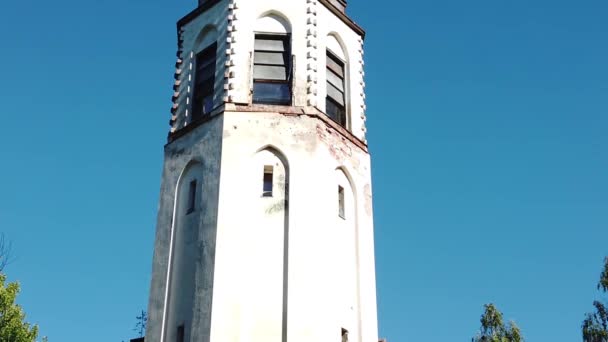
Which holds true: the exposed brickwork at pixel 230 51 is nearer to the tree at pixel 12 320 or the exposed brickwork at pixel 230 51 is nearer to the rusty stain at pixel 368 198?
the rusty stain at pixel 368 198

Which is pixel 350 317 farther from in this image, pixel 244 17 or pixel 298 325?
pixel 244 17

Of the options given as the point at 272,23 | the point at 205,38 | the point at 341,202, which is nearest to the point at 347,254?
the point at 341,202

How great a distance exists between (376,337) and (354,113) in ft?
23.4

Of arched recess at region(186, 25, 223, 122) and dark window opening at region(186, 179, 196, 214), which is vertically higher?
arched recess at region(186, 25, 223, 122)

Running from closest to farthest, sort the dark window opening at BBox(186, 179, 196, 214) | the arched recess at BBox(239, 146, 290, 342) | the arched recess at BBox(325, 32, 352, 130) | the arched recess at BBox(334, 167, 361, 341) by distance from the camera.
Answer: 1. the arched recess at BBox(239, 146, 290, 342)
2. the arched recess at BBox(334, 167, 361, 341)
3. the dark window opening at BBox(186, 179, 196, 214)
4. the arched recess at BBox(325, 32, 352, 130)

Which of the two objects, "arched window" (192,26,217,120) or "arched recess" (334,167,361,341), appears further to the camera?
"arched window" (192,26,217,120)

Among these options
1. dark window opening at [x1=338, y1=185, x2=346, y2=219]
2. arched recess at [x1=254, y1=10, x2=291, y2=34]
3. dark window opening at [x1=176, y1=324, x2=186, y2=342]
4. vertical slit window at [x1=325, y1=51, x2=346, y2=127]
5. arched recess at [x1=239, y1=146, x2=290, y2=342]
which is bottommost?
dark window opening at [x1=176, y1=324, x2=186, y2=342]

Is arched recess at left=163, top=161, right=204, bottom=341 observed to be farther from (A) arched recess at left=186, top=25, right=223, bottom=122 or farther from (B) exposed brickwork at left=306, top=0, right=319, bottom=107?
(B) exposed brickwork at left=306, top=0, right=319, bottom=107

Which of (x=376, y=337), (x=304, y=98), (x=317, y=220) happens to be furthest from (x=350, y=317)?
(x=304, y=98)

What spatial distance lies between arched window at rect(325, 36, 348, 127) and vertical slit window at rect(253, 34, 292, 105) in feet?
4.58

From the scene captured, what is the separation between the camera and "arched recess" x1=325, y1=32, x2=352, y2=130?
2364 centimetres

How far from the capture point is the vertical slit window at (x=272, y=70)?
22469 mm

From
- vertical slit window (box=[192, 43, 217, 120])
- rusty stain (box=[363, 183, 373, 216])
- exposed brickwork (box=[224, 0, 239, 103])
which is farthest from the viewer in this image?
vertical slit window (box=[192, 43, 217, 120])

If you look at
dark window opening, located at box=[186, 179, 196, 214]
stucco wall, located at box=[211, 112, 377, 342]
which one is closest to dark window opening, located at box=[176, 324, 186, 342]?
stucco wall, located at box=[211, 112, 377, 342]
